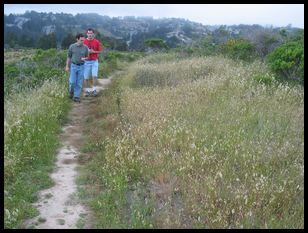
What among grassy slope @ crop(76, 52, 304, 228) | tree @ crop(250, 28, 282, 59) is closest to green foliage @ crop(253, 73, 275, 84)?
grassy slope @ crop(76, 52, 304, 228)

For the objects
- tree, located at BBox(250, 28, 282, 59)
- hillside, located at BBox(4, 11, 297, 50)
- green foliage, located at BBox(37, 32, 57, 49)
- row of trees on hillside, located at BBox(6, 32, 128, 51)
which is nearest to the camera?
tree, located at BBox(250, 28, 282, 59)

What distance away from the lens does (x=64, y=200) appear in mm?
5562

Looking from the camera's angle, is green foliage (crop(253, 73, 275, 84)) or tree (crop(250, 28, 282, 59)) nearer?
green foliage (crop(253, 73, 275, 84))

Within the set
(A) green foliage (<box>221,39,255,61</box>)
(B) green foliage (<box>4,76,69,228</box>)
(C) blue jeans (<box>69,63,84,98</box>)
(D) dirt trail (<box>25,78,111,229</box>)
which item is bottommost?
(D) dirt trail (<box>25,78,111,229</box>)

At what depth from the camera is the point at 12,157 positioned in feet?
21.0

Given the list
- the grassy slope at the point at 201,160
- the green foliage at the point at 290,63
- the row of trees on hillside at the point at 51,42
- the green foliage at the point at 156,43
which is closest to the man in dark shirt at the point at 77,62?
the grassy slope at the point at 201,160

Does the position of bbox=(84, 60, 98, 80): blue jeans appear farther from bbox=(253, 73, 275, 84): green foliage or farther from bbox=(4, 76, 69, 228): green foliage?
bbox=(253, 73, 275, 84): green foliage

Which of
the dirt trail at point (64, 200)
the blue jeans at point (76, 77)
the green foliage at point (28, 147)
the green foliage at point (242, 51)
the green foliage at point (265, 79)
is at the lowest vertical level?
the dirt trail at point (64, 200)

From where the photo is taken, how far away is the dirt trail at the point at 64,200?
499 cm

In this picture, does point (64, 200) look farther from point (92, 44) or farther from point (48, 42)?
point (48, 42)

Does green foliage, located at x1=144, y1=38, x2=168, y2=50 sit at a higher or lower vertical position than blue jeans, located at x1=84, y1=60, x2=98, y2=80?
lower

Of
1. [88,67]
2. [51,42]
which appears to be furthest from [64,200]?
[51,42]

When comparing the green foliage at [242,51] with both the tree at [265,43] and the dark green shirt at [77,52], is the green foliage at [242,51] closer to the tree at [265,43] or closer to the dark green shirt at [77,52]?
the tree at [265,43]

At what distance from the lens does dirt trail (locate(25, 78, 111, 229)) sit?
16.4 ft
